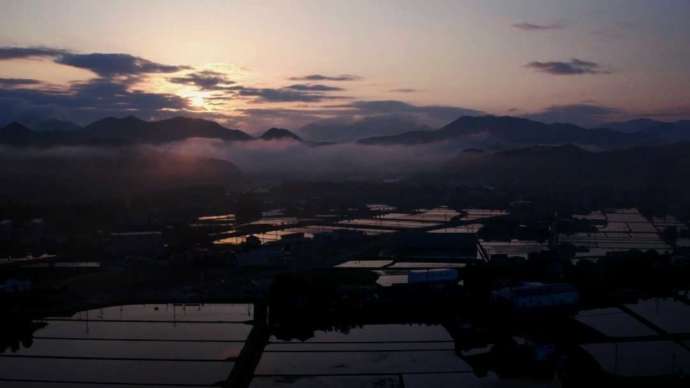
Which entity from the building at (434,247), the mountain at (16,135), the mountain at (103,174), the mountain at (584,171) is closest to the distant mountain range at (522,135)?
the mountain at (584,171)

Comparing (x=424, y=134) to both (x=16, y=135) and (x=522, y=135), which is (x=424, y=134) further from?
(x=16, y=135)

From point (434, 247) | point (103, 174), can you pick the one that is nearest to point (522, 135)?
point (103, 174)

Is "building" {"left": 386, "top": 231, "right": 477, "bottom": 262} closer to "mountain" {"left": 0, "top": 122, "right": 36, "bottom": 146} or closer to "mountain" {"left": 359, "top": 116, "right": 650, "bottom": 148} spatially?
"mountain" {"left": 0, "top": 122, "right": 36, "bottom": 146}

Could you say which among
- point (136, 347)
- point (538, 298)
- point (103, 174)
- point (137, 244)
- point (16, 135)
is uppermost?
point (16, 135)

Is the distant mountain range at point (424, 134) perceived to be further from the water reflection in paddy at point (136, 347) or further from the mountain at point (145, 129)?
the water reflection in paddy at point (136, 347)

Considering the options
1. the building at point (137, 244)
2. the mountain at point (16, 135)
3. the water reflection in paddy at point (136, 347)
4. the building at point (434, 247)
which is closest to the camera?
the water reflection in paddy at point (136, 347)

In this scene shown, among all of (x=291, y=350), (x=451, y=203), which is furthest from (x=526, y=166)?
(x=291, y=350)
